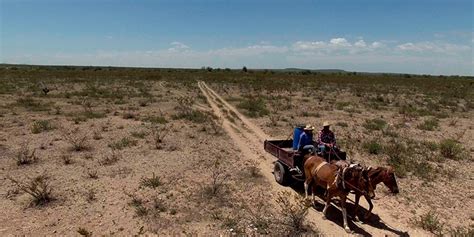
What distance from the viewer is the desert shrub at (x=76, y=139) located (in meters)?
12.9

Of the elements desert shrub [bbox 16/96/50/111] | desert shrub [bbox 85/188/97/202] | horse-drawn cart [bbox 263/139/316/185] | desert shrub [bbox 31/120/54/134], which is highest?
horse-drawn cart [bbox 263/139/316/185]

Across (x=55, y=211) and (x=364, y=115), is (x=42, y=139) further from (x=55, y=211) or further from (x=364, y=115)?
(x=364, y=115)

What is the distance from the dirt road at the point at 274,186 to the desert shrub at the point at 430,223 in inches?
8.2

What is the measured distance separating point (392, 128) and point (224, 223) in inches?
528

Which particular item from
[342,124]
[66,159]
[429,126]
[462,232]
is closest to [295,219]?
[462,232]

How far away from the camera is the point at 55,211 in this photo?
793 cm

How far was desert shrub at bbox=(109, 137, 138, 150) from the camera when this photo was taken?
43.4ft

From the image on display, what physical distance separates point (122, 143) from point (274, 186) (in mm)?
6247

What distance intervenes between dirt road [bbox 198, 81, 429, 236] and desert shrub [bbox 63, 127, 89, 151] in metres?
5.28

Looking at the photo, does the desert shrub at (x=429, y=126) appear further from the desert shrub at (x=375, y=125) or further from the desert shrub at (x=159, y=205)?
the desert shrub at (x=159, y=205)

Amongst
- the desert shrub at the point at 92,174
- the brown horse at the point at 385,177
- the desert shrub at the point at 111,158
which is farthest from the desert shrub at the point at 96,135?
the brown horse at the point at 385,177

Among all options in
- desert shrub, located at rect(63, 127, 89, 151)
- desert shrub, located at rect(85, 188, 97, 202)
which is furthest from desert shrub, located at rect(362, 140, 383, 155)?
desert shrub, located at rect(63, 127, 89, 151)

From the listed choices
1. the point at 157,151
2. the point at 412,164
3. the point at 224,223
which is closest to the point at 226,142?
the point at 157,151

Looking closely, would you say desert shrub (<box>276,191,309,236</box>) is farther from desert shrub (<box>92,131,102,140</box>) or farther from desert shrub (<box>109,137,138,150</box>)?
desert shrub (<box>92,131,102,140</box>)
